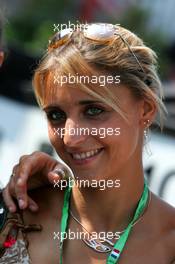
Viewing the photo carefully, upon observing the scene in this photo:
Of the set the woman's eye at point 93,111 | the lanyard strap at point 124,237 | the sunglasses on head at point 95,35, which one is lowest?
the lanyard strap at point 124,237

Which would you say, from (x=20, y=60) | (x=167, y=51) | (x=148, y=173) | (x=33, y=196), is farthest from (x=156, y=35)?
(x=33, y=196)

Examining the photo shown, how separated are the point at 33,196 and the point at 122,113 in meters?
0.43

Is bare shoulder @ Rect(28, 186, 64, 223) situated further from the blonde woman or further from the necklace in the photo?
the necklace

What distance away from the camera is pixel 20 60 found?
5.76 metres

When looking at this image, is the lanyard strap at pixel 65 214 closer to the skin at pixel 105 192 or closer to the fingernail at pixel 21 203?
the skin at pixel 105 192

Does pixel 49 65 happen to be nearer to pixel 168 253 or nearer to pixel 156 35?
pixel 168 253

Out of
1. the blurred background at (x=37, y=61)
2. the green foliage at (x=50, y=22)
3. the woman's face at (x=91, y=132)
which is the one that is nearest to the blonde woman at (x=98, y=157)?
the woman's face at (x=91, y=132)

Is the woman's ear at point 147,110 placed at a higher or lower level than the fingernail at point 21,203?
higher

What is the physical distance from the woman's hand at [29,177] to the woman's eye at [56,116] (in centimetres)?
20

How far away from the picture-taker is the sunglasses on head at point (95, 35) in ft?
6.39

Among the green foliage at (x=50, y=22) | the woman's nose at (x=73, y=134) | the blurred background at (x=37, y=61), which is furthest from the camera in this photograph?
the green foliage at (x=50, y=22)

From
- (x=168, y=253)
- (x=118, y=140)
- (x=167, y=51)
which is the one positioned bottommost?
(x=167, y=51)

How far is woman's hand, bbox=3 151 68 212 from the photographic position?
6.68 ft

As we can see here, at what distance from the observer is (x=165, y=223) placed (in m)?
2.00
